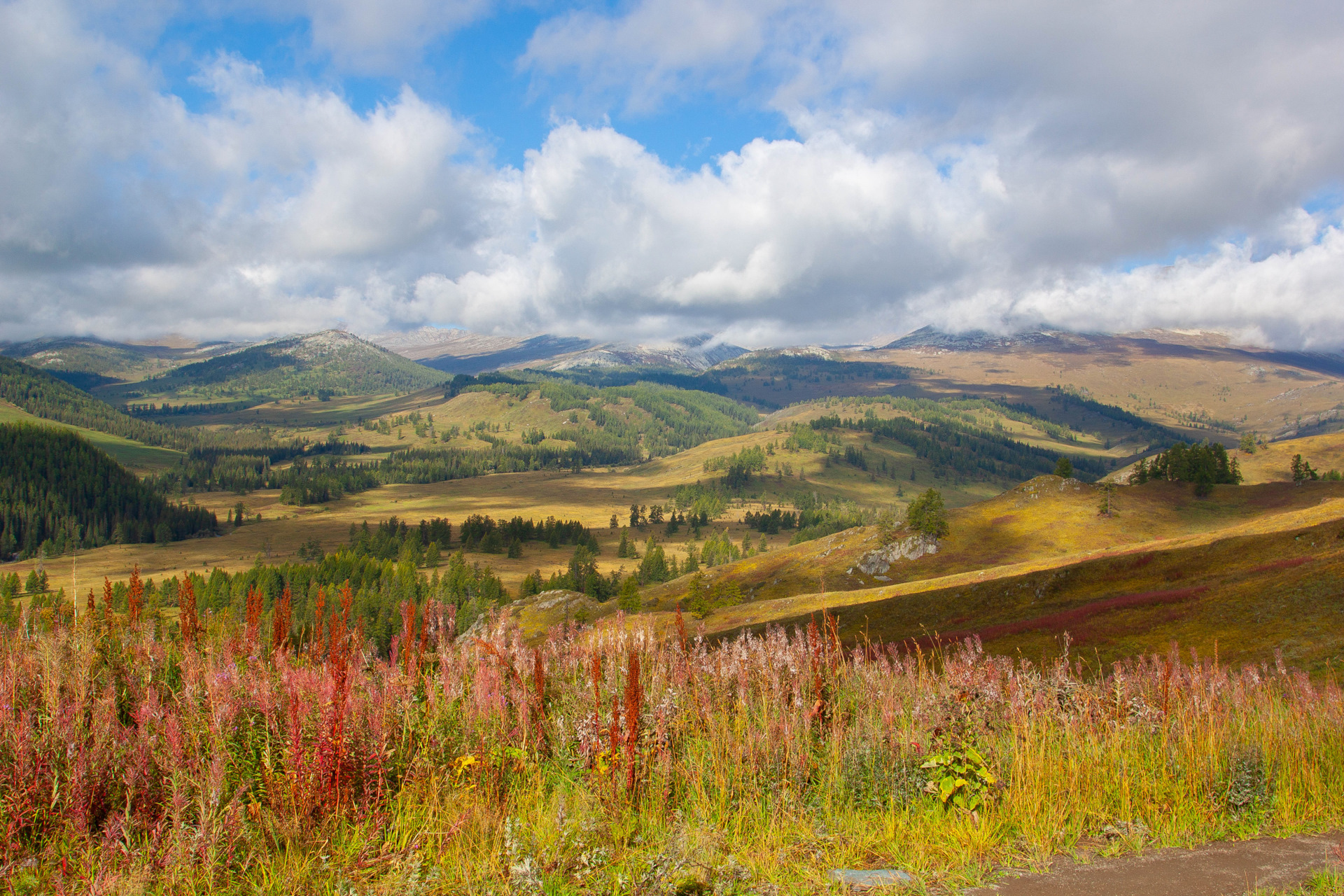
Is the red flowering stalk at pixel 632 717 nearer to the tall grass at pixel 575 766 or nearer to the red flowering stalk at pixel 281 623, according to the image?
the tall grass at pixel 575 766

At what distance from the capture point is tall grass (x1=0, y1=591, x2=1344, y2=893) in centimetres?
578

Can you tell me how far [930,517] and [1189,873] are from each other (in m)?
105

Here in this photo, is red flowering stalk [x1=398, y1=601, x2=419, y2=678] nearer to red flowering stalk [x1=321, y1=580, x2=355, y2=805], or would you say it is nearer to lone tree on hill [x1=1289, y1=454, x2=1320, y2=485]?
red flowering stalk [x1=321, y1=580, x2=355, y2=805]

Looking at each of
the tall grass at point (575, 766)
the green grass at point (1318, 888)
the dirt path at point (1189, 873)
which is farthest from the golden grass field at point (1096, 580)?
the green grass at point (1318, 888)

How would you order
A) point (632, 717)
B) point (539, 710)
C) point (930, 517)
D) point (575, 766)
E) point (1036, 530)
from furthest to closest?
point (1036, 530) < point (930, 517) < point (539, 710) < point (575, 766) < point (632, 717)

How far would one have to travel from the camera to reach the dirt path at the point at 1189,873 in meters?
6.04

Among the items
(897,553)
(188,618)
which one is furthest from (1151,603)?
(897,553)

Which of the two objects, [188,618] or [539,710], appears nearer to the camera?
[539,710]

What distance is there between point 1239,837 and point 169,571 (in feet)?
703

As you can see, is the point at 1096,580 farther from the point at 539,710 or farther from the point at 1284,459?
the point at 1284,459

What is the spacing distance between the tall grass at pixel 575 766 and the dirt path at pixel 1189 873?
0.34m

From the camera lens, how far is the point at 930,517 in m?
104

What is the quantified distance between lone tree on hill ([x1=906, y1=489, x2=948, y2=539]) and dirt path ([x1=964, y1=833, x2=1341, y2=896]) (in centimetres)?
10228

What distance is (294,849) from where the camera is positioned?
19.2 feet
